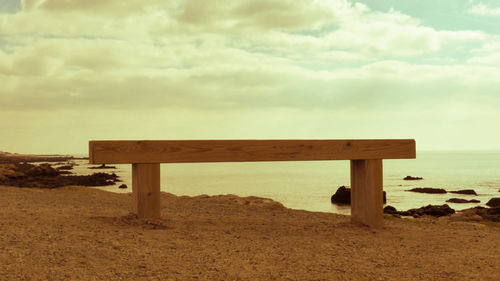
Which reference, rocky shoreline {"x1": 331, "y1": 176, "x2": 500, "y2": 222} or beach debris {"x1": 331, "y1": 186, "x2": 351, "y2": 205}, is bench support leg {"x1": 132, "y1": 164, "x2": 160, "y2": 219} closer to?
rocky shoreline {"x1": 331, "y1": 176, "x2": 500, "y2": 222}

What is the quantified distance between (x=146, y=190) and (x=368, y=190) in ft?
11.1

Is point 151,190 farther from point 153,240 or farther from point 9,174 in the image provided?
point 9,174

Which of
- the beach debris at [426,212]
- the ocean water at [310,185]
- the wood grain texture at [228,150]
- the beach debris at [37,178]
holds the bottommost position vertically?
the ocean water at [310,185]

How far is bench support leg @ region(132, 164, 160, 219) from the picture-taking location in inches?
244

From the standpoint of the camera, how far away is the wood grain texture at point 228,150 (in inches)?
235

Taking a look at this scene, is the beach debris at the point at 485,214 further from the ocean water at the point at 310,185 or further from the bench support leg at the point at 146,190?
the bench support leg at the point at 146,190

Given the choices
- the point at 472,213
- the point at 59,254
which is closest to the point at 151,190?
the point at 59,254

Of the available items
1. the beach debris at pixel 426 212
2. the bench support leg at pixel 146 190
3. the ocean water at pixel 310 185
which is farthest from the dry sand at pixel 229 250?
the ocean water at pixel 310 185

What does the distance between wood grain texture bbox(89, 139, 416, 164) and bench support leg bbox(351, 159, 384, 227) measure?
0.62ft

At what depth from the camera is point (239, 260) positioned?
4637 mm

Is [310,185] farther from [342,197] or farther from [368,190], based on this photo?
[368,190]

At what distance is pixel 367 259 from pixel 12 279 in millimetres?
3561

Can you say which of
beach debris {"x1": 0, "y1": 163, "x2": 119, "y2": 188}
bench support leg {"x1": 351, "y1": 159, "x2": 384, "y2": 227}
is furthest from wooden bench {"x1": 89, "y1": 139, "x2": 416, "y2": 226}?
beach debris {"x1": 0, "y1": 163, "x2": 119, "y2": 188}

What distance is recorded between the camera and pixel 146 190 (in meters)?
6.31
